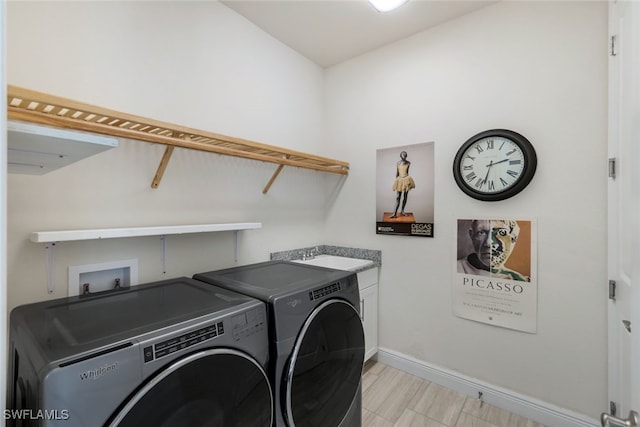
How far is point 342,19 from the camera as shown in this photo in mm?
2109

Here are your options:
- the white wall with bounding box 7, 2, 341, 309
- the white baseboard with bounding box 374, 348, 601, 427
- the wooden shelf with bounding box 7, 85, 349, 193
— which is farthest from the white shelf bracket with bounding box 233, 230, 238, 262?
the white baseboard with bounding box 374, 348, 601, 427

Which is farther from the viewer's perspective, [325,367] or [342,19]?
[342,19]

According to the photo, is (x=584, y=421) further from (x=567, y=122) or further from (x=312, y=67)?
(x=312, y=67)

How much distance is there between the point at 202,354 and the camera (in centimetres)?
87

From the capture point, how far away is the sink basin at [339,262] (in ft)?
7.36

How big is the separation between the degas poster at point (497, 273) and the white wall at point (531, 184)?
0.19 ft

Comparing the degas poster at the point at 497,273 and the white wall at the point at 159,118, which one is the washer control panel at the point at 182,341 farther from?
the degas poster at the point at 497,273

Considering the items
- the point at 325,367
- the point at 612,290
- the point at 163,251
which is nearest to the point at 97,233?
the point at 163,251

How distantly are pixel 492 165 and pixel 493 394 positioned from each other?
1558 mm

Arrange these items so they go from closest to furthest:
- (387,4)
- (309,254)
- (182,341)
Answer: (182,341), (387,4), (309,254)

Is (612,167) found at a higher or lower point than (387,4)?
lower

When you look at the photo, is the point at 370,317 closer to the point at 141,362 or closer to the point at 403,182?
the point at 403,182

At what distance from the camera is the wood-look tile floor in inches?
69.9

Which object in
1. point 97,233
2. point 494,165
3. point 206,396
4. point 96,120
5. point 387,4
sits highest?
point 387,4
